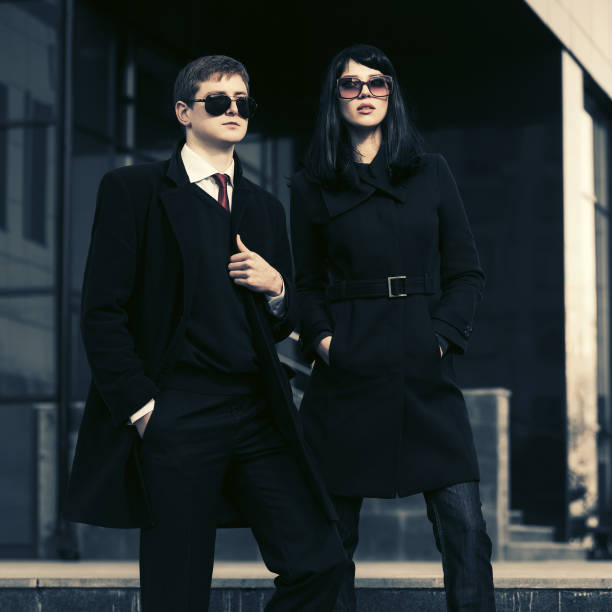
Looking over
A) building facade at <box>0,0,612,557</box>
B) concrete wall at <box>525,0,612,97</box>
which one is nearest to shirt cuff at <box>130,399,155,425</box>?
building facade at <box>0,0,612,557</box>

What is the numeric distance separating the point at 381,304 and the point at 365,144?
0.61 metres

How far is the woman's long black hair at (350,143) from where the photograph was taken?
173 inches

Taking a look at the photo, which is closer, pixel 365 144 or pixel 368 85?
pixel 368 85

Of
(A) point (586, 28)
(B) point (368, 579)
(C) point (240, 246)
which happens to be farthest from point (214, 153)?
(A) point (586, 28)

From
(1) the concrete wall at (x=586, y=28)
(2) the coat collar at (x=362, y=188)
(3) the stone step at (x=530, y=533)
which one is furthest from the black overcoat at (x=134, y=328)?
(1) the concrete wall at (x=586, y=28)

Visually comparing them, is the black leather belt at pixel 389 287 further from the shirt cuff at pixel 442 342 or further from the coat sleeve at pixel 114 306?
the coat sleeve at pixel 114 306

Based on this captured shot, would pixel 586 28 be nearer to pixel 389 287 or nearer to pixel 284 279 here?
pixel 389 287

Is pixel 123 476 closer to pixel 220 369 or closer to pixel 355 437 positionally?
pixel 220 369

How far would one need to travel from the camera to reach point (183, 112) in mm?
4078

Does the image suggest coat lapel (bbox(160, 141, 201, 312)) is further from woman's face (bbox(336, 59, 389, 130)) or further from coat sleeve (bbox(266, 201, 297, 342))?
woman's face (bbox(336, 59, 389, 130))

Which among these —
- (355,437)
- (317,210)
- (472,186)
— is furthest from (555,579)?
(472,186)

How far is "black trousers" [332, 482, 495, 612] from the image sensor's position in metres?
4.04

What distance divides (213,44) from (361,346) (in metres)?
9.79

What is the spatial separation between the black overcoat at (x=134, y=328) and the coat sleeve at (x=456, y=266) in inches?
27.8
